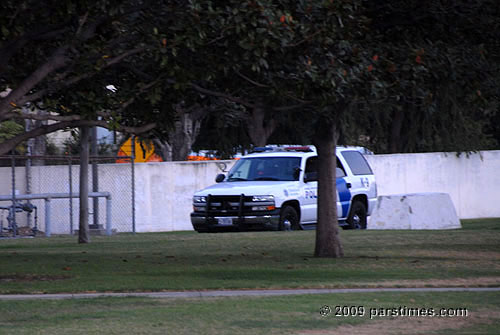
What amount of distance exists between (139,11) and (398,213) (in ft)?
40.6

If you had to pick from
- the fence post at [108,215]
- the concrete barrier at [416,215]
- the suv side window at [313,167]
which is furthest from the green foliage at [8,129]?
the concrete barrier at [416,215]

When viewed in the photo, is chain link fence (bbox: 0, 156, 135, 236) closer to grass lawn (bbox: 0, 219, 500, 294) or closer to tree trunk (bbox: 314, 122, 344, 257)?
grass lawn (bbox: 0, 219, 500, 294)

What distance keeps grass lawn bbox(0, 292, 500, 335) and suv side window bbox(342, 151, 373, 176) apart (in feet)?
42.8

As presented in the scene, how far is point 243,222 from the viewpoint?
21547mm

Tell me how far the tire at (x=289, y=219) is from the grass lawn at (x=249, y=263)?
47cm

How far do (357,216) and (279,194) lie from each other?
3572 millimetres

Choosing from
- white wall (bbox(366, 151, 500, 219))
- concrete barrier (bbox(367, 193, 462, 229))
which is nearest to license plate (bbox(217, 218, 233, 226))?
concrete barrier (bbox(367, 193, 462, 229))

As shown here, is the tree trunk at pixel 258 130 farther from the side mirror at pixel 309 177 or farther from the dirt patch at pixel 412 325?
the dirt patch at pixel 412 325

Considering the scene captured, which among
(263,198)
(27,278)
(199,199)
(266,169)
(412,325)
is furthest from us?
(266,169)

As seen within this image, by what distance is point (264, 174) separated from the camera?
2294 cm

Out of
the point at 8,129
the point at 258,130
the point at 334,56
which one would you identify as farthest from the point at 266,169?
the point at 258,130

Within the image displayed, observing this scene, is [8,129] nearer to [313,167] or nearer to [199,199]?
[199,199]

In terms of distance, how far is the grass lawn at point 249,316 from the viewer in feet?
29.1

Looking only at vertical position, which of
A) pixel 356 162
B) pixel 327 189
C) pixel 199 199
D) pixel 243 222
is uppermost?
pixel 356 162
